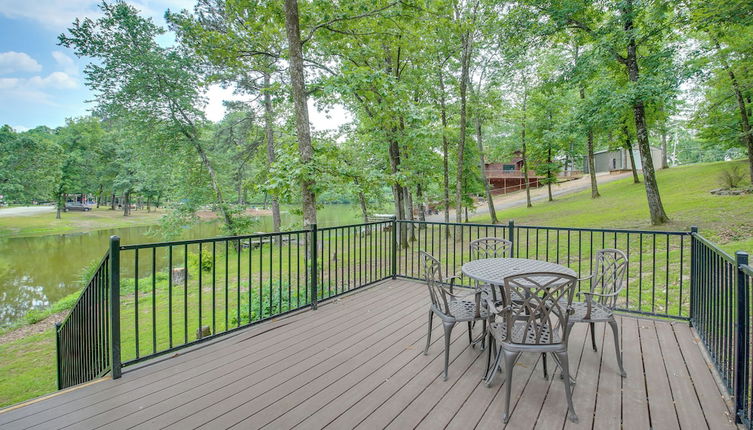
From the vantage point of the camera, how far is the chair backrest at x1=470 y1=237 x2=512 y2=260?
3.56 meters

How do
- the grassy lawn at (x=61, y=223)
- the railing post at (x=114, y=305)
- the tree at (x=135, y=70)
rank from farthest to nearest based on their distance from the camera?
the grassy lawn at (x=61, y=223), the tree at (x=135, y=70), the railing post at (x=114, y=305)

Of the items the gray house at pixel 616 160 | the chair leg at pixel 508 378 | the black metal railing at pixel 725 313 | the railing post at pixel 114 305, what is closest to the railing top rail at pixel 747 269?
the black metal railing at pixel 725 313

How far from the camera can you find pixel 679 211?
9797 millimetres

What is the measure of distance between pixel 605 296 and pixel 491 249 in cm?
131

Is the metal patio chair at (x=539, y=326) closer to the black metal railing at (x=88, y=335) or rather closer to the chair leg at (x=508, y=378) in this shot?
the chair leg at (x=508, y=378)

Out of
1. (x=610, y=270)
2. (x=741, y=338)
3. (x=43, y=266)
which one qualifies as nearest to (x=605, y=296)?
(x=610, y=270)

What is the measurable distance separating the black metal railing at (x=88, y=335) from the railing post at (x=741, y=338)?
152 inches

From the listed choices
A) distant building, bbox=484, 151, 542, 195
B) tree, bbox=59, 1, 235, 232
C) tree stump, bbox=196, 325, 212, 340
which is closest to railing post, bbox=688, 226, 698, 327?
tree stump, bbox=196, 325, 212, 340

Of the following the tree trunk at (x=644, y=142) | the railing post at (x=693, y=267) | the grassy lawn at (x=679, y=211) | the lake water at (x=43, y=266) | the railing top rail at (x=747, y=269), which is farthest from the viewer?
the lake water at (x=43, y=266)

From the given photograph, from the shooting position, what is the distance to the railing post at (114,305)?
2.23 metres

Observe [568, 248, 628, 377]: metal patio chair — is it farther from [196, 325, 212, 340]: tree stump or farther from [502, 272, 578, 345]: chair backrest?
[196, 325, 212, 340]: tree stump

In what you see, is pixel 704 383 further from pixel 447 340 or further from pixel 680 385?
pixel 447 340

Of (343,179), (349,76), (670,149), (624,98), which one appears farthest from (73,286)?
(670,149)

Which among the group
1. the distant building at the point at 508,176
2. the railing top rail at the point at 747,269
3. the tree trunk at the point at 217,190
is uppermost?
the distant building at the point at 508,176
